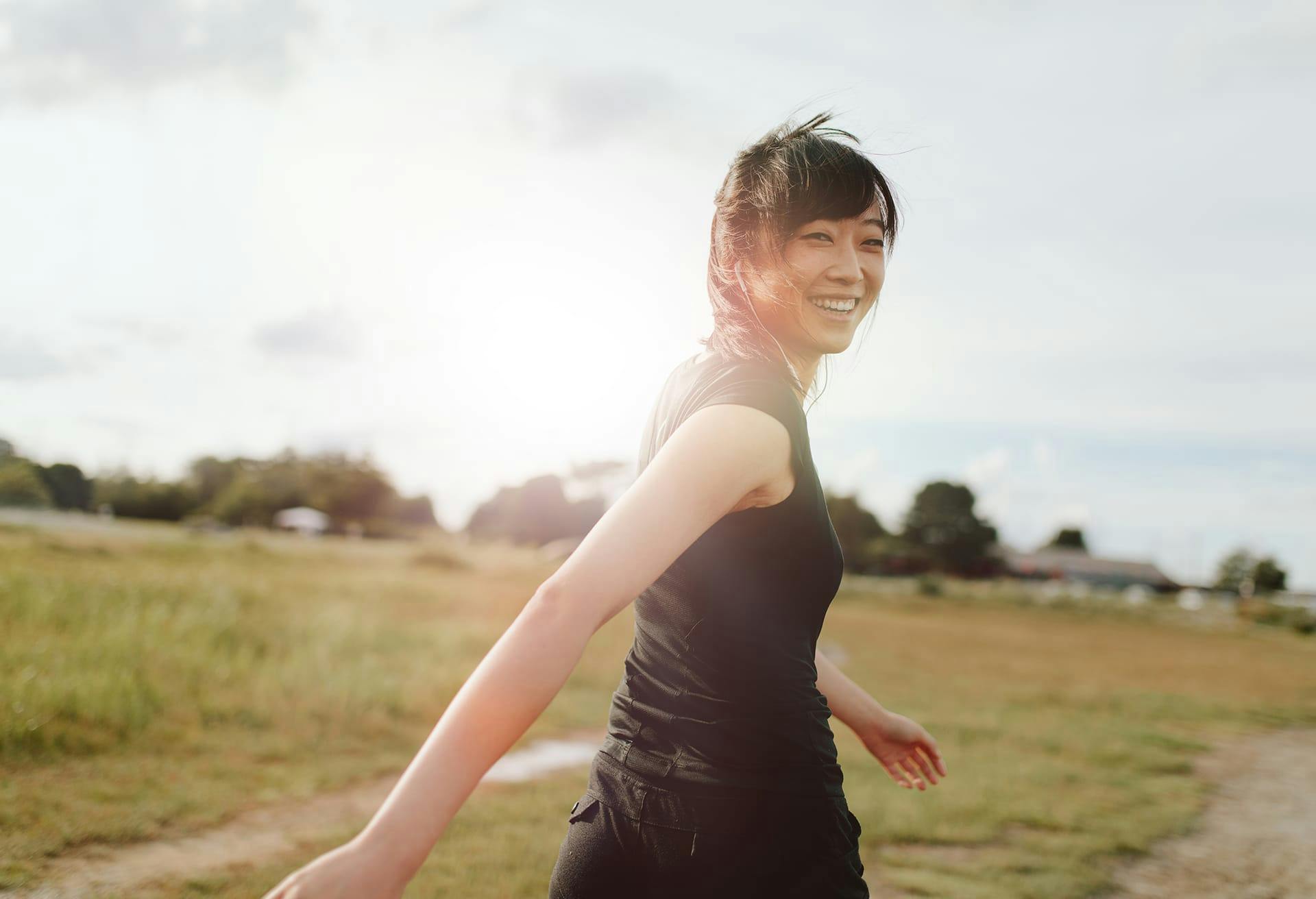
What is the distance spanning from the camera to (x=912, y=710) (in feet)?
40.2

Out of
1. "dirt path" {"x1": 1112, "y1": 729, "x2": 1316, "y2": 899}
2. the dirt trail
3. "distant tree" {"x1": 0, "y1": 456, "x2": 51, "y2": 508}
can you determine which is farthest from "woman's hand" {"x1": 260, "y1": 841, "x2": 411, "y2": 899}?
"distant tree" {"x1": 0, "y1": 456, "x2": 51, "y2": 508}

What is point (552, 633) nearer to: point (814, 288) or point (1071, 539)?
point (814, 288)

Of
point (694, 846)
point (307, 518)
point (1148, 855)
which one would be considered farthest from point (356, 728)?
point (307, 518)

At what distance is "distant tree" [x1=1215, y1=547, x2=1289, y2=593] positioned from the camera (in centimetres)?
8056

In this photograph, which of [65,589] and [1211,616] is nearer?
[65,589]

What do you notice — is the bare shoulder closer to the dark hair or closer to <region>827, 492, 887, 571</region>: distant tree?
the dark hair

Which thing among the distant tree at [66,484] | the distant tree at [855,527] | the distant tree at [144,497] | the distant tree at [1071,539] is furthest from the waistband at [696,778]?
the distant tree at [1071,539]

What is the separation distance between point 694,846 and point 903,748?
41.1 inches

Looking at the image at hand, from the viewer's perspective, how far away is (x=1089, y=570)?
94.5 metres

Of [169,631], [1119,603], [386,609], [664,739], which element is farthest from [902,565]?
[664,739]

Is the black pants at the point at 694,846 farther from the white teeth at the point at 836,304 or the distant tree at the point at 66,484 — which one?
the distant tree at the point at 66,484

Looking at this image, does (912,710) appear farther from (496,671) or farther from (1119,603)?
(1119,603)

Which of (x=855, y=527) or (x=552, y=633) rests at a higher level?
(x=552, y=633)

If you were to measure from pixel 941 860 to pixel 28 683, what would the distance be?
623cm
